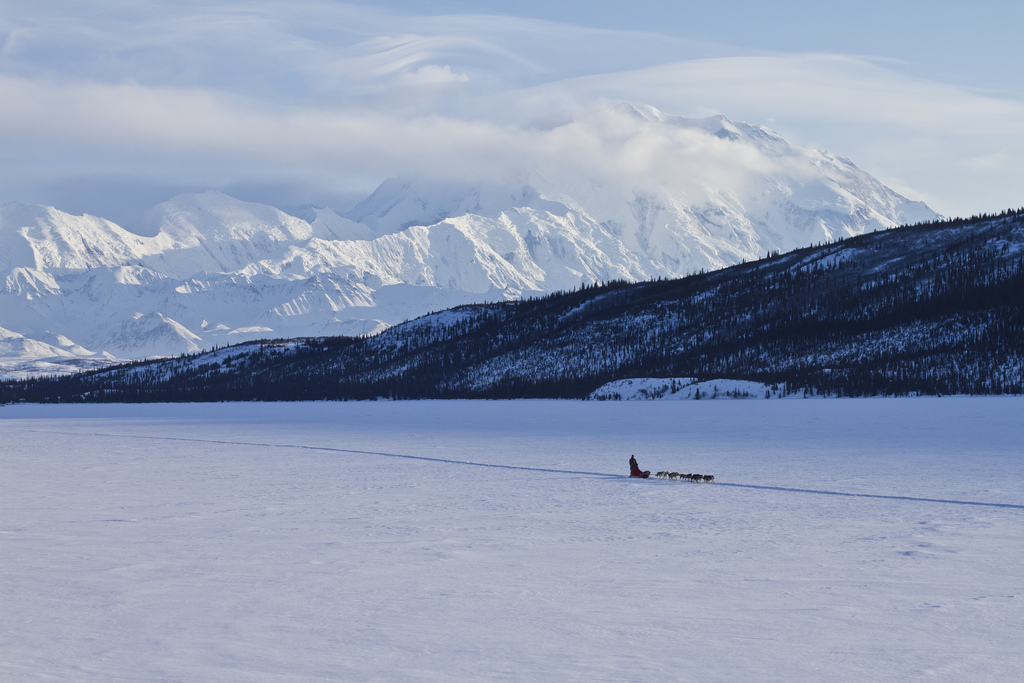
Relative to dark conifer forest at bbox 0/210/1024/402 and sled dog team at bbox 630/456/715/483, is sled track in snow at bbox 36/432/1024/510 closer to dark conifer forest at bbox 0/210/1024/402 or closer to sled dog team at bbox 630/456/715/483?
sled dog team at bbox 630/456/715/483

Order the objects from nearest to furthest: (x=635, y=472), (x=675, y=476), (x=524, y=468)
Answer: (x=675, y=476), (x=635, y=472), (x=524, y=468)

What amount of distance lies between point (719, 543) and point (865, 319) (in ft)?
510

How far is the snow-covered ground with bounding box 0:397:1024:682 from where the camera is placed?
13.1 metres

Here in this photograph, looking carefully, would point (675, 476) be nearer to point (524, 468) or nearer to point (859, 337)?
point (524, 468)

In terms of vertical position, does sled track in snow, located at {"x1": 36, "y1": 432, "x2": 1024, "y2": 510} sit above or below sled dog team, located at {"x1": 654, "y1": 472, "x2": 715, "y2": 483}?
below

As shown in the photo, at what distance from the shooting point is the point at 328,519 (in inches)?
983

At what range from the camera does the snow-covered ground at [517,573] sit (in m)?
13.1

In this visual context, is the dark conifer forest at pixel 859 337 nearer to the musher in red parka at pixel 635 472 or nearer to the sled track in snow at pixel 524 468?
the sled track in snow at pixel 524 468

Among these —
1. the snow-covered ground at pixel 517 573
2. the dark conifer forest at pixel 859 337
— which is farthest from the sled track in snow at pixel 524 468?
the dark conifer forest at pixel 859 337

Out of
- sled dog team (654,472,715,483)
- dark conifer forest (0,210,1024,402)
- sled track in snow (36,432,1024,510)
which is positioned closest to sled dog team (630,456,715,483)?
sled dog team (654,472,715,483)

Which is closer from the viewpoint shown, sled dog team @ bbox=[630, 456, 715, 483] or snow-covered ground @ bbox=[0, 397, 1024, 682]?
snow-covered ground @ bbox=[0, 397, 1024, 682]

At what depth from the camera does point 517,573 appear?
18250mm

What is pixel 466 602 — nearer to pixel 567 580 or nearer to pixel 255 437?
pixel 567 580

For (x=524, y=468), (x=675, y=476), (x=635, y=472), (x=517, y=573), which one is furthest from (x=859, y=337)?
(x=517, y=573)
